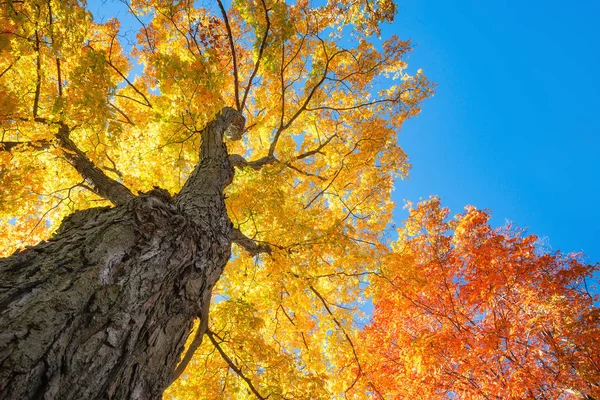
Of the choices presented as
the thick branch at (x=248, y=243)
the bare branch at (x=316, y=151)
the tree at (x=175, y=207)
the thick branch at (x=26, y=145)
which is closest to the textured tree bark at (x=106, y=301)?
the tree at (x=175, y=207)

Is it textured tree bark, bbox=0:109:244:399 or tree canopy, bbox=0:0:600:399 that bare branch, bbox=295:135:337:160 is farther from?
textured tree bark, bbox=0:109:244:399

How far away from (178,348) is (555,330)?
7971 mm

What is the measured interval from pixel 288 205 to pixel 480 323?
5545mm

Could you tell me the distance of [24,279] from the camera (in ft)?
5.33

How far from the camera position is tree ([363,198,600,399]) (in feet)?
20.4

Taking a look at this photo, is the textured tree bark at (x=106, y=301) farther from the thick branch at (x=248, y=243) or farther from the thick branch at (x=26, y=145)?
the thick branch at (x=26, y=145)

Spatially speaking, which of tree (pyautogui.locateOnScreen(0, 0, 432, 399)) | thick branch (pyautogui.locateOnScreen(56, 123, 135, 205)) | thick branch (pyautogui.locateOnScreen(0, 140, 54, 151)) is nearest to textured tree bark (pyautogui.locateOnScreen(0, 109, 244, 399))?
tree (pyautogui.locateOnScreen(0, 0, 432, 399))

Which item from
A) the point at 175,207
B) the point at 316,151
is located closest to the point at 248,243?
the point at 175,207

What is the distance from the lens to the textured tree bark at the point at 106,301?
4.37ft

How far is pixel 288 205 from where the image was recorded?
7.23 metres

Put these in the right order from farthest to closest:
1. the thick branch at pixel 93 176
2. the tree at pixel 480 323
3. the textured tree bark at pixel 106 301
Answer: the tree at pixel 480 323 → the thick branch at pixel 93 176 → the textured tree bark at pixel 106 301

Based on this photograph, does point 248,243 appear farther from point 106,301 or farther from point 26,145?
point 106,301

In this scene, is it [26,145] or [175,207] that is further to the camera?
[26,145]

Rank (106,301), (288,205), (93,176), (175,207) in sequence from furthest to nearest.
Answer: (288,205) < (93,176) < (175,207) < (106,301)
